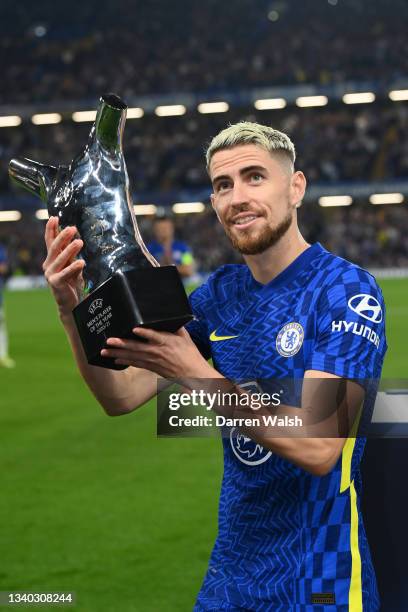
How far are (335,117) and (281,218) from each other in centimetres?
3553

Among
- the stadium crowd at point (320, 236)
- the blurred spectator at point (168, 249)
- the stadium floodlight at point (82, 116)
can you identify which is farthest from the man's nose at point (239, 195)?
the stadium floodlight at point (82, 116)

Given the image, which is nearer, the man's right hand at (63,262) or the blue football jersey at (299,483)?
the man's right hand at (63,262)

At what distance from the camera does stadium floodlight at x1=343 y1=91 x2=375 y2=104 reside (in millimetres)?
34281

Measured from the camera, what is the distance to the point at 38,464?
20.5 feet

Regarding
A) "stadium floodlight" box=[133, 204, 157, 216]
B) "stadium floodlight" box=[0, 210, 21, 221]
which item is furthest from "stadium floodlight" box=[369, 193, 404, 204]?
"stadium floodlight" box=[0, 210, 21, 221]

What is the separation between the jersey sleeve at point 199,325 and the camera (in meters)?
2.20

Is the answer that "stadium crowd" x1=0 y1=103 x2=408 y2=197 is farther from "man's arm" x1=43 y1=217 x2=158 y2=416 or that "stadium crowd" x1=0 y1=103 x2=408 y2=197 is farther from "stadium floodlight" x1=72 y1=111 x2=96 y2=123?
"man's arm" x1=43 y1=217 x2=158 y2=416

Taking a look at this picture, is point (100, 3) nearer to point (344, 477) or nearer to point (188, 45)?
point (188, 45)

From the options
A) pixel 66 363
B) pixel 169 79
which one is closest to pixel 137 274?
pixel 66 363

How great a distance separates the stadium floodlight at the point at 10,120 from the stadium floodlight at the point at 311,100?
11.9 meters

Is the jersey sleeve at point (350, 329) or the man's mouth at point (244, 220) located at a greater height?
the man's mouth at point (244, 220)

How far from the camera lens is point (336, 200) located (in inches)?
1391

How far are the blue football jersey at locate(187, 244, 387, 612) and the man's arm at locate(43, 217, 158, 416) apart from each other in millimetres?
218

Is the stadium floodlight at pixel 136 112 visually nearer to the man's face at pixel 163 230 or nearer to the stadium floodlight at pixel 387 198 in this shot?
the stadium floodlight at pixel 387 198
